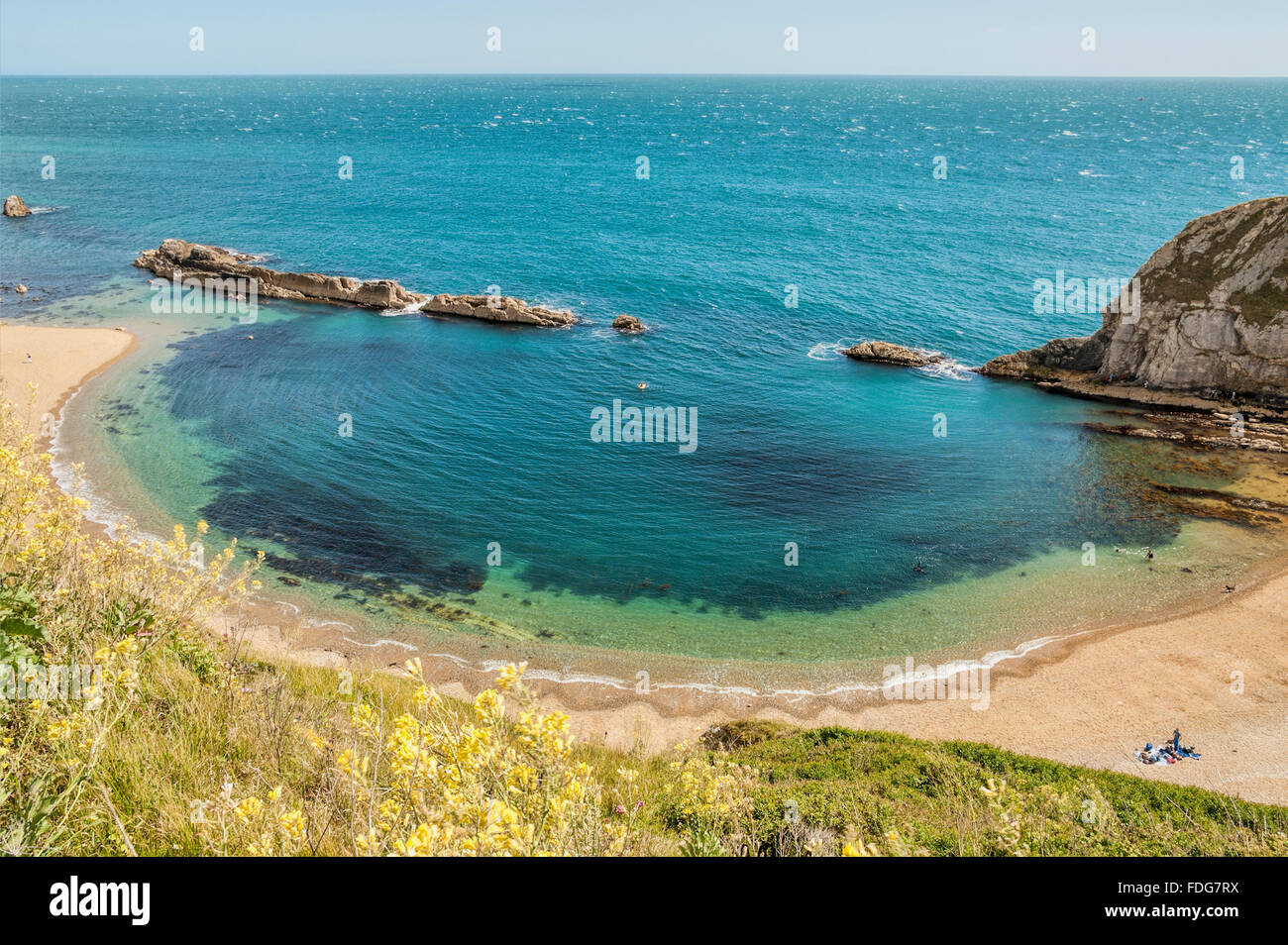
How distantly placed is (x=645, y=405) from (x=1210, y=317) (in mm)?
35025

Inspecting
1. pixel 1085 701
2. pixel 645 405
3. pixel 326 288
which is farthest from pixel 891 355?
pixel 326 288

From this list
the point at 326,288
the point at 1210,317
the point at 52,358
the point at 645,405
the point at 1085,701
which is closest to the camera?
the point at 1085,701

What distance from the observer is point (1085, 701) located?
25766 millimetres

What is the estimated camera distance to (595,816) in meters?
7.50

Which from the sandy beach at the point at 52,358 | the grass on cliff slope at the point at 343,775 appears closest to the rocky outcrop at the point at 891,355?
the grass on cliff slope at the point at 343,775

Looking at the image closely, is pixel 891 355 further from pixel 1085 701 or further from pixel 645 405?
pixel 1085 701

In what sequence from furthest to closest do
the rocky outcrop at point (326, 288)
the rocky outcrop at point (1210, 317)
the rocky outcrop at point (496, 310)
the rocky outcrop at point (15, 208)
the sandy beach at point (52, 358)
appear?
the rocky outcrop at point (15, 208) < the rocky outcrop at point (326, 288) < the rocky outcrop at point (496, 310) < the sandy beach at point (52, 358) < the rocky outcrop at point (1210, 317)

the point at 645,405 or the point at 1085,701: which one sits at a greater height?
the point at 645,405

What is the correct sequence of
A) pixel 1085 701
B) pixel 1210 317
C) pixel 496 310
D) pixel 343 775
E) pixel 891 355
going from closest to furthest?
pixel 343 775, pixel 1085 701, pixel 1210 317, pixel 891 355, pixel 496 310

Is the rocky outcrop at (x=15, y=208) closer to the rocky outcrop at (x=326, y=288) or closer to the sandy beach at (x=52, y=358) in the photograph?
the rocky outcrop at (x=326, y=288)

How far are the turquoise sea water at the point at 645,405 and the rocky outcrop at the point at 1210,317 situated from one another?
5707 mm

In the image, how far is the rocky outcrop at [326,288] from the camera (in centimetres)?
6103
